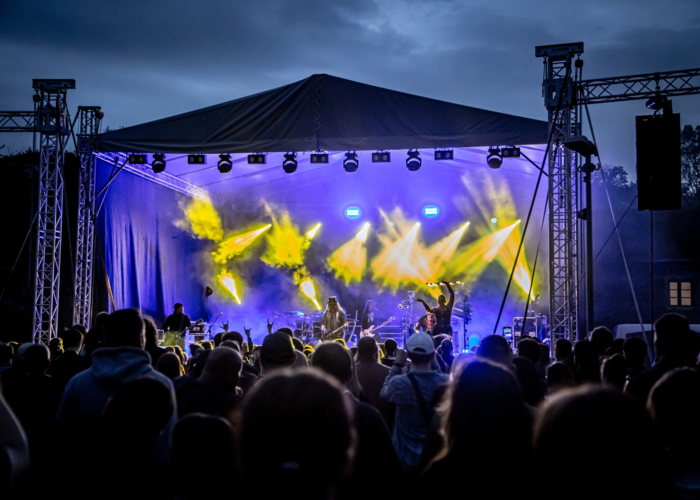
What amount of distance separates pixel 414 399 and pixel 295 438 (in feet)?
8.05

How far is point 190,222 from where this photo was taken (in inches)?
738

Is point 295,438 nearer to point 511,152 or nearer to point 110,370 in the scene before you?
point 110,370

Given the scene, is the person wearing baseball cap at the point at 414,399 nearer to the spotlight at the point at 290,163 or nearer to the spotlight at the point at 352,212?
the spotlight at the point at 290,163

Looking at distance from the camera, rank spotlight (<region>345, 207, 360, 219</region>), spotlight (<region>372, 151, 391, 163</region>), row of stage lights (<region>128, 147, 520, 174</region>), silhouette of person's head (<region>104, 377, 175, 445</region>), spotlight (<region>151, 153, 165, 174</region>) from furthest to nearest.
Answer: spotlight (<region>345, 207, 360, 219</region>), spotlight (<region>151, 153, 165, 174</region>), spotlight (<region>372, 151, 391, 163</region>), row of stage lights (<region>128, 147, 520, 174</region>), silhouette of person's head (<region>104, 377, 175, 445</region>)

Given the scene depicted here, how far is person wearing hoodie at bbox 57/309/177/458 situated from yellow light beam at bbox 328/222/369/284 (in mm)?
18430

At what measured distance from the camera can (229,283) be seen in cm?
2089

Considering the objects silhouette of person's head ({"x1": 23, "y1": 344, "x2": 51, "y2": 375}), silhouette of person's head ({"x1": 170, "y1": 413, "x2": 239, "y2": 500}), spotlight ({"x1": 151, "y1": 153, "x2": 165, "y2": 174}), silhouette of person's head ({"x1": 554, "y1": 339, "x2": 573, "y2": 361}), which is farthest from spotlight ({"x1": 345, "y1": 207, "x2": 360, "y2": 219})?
silhouette of person's head ({"x1": 170, "y1": 413, "x2": 239, "y2": 500})

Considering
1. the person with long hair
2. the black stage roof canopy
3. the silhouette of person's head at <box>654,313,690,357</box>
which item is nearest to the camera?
the person with long hair

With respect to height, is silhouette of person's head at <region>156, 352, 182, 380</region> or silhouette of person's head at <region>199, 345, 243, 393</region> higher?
silhouette of person's head at <region>199, 345, 243, 393</region>

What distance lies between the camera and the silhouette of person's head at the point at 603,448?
4.60 feet

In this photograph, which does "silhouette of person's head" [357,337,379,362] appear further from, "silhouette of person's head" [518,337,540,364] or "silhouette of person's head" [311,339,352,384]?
"silhouette of person's head" [311,339,352,384]

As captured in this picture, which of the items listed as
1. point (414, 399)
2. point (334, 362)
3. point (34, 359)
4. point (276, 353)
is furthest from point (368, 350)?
point (34, 359)

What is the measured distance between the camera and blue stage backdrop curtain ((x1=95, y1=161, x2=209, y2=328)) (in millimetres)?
14102

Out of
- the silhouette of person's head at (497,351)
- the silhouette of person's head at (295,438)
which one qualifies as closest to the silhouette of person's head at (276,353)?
the silhouette of person's head at (497,351)
